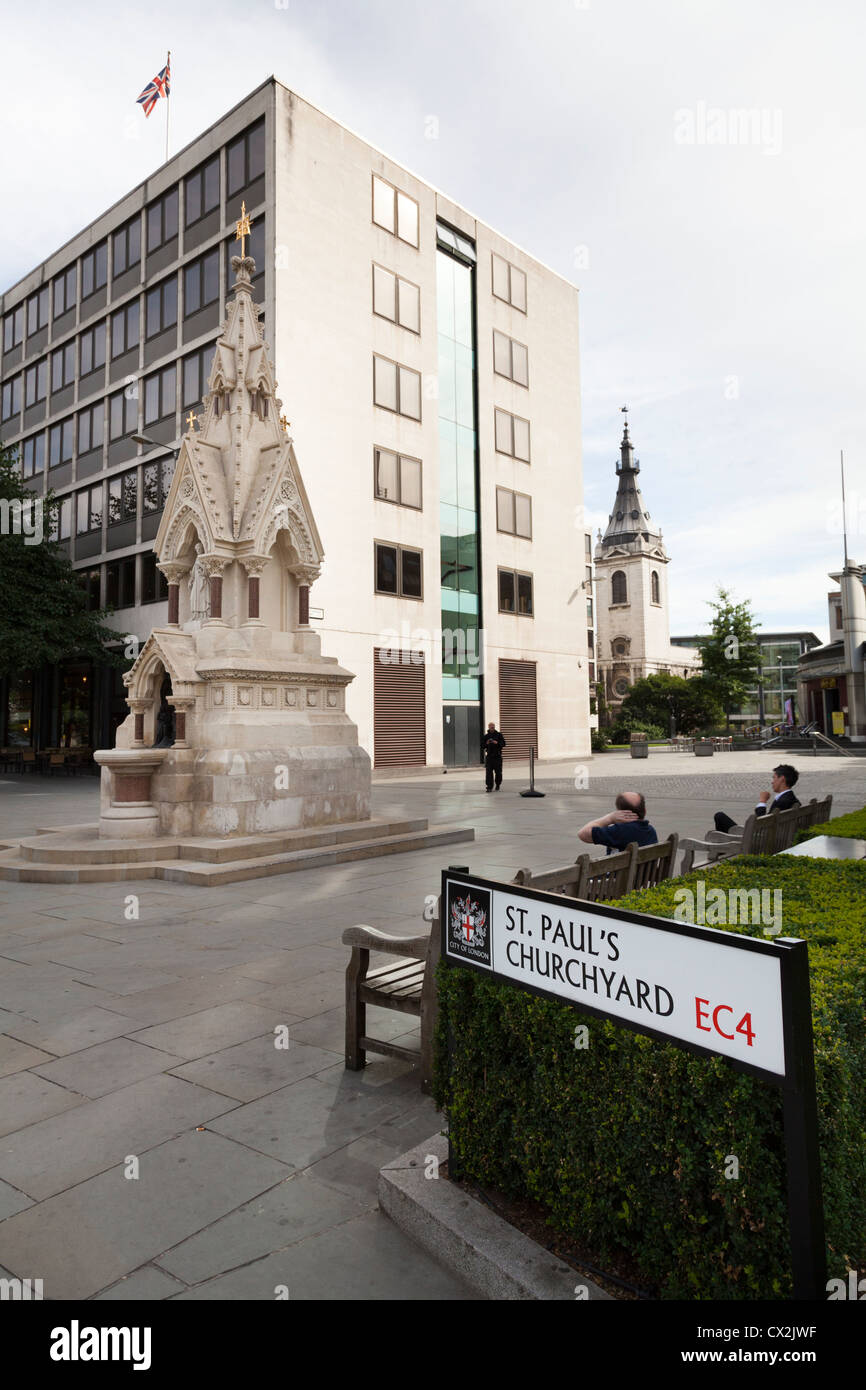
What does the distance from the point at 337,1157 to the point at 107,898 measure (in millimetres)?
6178

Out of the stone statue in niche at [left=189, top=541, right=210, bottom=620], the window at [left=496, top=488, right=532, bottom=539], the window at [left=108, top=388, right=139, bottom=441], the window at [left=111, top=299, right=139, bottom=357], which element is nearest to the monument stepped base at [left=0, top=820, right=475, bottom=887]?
the stone statue in niche at [left=189, top=541, right=210, bottom=620]

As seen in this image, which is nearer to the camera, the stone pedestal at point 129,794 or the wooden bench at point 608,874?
the wooden bench at point 608,874

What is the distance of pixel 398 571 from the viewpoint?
1175 inches

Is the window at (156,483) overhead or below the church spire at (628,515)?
below

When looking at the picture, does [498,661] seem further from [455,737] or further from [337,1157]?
[337,1157]

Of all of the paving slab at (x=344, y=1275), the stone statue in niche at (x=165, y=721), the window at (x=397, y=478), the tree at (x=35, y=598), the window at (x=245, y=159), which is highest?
the window at (x=245, y=159)

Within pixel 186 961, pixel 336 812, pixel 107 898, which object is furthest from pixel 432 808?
pixel 186 961

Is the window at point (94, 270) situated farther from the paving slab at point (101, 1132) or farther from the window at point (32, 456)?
the paving slab at point (101, 1132)

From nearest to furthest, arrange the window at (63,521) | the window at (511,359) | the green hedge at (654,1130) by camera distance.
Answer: the green hedge at (654,1130) < the window at (511,359) < the window at (63,521)

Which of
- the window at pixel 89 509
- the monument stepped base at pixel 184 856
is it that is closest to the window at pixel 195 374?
the window at pixel 89 509

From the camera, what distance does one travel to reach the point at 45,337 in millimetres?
37875

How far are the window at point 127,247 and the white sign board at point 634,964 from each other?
37.1m

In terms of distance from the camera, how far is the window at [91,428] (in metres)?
34.2

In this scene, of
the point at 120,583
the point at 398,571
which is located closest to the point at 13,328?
the point at 120,583
